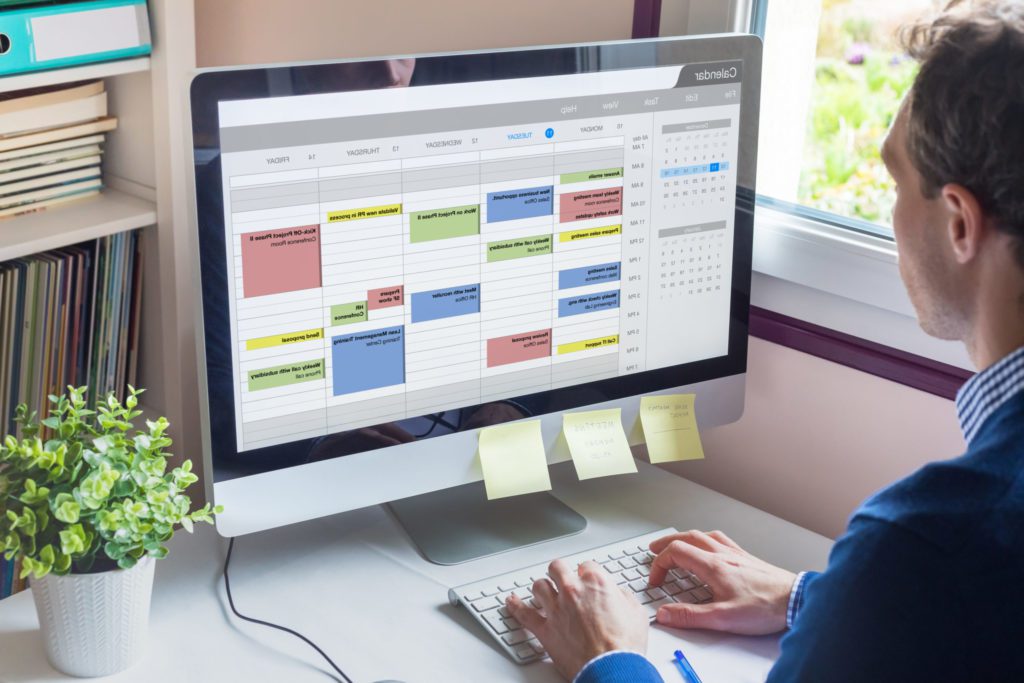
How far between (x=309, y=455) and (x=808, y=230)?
674 mm

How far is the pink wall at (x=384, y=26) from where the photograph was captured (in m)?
1.45

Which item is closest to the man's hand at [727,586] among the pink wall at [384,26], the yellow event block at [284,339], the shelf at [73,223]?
the yellow event block at [284,339]

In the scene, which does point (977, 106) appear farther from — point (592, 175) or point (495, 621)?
point (495, 621)

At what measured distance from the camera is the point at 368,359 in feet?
3.61

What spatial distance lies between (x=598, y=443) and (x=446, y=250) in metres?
0.30

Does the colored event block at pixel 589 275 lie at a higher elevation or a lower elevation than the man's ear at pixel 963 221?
lower

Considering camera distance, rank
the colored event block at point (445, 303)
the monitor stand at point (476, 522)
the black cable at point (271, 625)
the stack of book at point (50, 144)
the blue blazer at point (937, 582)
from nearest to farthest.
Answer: the blue blazer at point (937, 582) < the black cable at point (271, 625) < the colored event block at point (445, 303) < the monitor stand at point (476, 522) < the stack of book at point (50, 144)

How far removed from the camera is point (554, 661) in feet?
3.35

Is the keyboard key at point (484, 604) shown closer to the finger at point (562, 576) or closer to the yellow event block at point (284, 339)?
the finger at point (562, 576)

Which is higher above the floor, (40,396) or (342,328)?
(342,328)

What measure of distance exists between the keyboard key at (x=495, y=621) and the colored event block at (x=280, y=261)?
0.36 meters

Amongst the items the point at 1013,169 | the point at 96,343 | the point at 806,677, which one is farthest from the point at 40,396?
the point at 1013,169

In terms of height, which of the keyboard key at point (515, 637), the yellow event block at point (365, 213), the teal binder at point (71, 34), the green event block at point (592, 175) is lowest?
the keyboard key at point (515, 637)

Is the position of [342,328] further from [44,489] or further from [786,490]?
[786,490]
